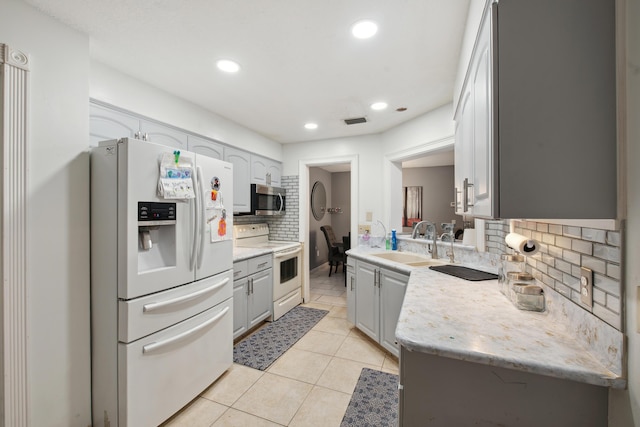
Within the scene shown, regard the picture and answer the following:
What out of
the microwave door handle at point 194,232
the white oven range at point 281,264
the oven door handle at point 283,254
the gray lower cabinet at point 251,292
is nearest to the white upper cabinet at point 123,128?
the microwave door handle at point 194,232

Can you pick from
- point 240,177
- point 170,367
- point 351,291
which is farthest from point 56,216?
point 351,291

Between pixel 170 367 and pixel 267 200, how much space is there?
7.17 feet

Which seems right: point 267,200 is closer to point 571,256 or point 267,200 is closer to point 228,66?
point 228,66

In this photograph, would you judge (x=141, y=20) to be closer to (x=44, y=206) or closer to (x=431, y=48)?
(x=44, y=206)

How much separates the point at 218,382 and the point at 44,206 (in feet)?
5.36

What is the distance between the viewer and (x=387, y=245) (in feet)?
10.4

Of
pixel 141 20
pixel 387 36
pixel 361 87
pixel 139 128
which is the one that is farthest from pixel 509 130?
pixel 139 128

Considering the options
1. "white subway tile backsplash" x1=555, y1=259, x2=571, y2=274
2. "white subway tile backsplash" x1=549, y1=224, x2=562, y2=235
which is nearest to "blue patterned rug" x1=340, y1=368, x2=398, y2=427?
"white subway tile backsplash" x1=555, y1=259, x2=571, y2=274

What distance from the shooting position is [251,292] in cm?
277

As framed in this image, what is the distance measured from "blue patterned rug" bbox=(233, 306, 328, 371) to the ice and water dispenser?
121cm

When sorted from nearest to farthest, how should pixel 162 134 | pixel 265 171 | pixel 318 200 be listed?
pixel 162 134 < pixel 265 171 < pixel 318 200

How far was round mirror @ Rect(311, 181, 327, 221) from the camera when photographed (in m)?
5.85

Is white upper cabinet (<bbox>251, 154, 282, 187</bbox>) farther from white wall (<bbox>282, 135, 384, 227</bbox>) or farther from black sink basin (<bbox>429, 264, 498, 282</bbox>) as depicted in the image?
black sink basin (<bbox>429, 264, 498, 282</bbox>)

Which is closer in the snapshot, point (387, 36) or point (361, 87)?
point (387, 36)
